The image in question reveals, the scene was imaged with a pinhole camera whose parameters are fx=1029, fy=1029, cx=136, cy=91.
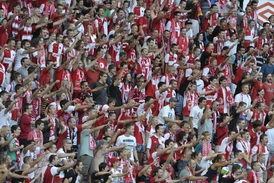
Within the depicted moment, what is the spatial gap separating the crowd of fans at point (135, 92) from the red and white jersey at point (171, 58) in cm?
2

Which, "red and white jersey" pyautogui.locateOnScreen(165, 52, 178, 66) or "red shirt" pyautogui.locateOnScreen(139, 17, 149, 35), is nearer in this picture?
"red and white jersey" pyautogui.locateOnScreen(165, 52, 178, 66)

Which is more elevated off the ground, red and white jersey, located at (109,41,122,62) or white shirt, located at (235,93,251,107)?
red and white jersey, located at (109,41,122,62)

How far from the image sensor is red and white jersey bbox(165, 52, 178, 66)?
24.1 m

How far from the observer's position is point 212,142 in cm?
2216

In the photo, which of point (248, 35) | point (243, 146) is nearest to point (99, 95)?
point (243, 146)

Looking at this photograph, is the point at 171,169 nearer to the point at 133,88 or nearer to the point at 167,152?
the point at 167,152

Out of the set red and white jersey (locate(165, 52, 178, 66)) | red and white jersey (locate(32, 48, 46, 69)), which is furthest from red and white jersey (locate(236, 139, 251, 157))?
red and white jersey (locate(32, 48, 46, 69))

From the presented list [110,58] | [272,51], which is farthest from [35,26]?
[272,51]

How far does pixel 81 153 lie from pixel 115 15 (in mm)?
5732

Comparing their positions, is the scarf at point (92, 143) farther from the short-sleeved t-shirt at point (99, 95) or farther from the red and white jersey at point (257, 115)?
the red and white jersey at point (257, 115)

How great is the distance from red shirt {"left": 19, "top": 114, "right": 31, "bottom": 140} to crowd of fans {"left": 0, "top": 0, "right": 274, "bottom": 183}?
0.7 inches

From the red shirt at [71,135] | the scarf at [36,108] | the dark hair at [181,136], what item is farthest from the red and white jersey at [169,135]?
the scarf at [36,108]

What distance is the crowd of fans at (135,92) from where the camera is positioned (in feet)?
63.9

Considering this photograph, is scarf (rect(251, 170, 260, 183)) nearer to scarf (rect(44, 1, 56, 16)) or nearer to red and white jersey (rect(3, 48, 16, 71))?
red and white jersey (rect(3, 48, 16, 71))
